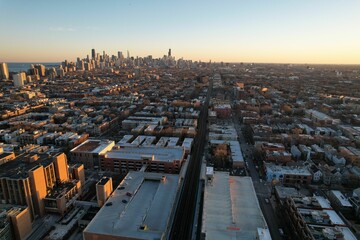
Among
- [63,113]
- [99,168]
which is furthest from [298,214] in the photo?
[63,113]

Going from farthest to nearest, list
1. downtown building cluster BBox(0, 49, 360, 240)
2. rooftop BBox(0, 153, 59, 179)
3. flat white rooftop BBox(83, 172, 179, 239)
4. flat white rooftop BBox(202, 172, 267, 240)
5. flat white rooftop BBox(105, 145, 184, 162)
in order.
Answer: flat white rooftop BBox(105, 145, 184, 162)
rooftop BBox(0, 153, 59, 179)
downtown building cluster BBox(0, 49, 360, 240)
flat white rooftop BBox(83, 172, 179, 239)
flat white rooftop BBox(202, 172, 267, 240)

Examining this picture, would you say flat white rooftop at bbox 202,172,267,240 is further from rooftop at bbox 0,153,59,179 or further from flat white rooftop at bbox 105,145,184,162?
rooftop at bbox 0,153,59,179

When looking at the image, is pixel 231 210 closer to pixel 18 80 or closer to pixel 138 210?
pixel 138 210

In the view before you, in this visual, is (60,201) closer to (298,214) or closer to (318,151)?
(298,214)

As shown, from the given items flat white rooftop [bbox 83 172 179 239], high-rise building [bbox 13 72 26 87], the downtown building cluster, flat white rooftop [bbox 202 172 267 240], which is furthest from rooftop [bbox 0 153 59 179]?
high-rise building [bbox 13 72 26 87]

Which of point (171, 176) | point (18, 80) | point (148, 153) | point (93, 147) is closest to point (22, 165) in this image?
point (93, 147)

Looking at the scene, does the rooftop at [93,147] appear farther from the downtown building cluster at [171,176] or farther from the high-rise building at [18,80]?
the high-rise building at [18,80]
